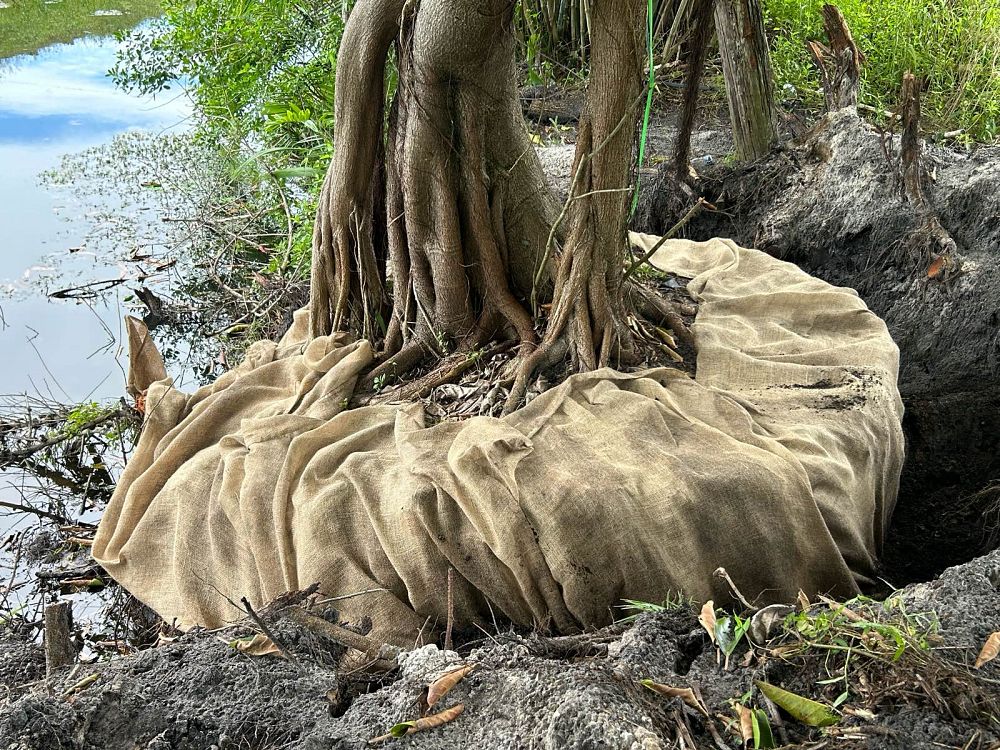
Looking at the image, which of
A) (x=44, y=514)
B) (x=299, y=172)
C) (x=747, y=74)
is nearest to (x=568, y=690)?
(x=44, y=514)

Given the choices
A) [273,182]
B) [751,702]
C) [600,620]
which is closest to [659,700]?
[751,702]

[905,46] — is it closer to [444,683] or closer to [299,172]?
[299,172]

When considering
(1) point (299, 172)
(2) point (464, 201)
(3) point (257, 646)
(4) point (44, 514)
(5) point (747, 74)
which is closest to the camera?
(3) point (257, 646)

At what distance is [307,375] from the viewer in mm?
2797

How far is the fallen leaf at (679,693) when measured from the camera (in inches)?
57.1

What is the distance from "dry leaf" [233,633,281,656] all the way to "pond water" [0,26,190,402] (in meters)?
2.45

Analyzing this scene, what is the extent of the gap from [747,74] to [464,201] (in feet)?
6.40

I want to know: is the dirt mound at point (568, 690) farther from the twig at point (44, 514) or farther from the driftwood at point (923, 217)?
the driftwood at point (923, 217)

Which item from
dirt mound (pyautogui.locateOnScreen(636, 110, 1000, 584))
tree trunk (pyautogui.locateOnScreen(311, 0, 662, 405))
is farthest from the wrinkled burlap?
dirt mound (pyautogui.locateOnScreen(636, 110, 1000, 584))

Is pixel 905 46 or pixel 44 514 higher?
pixel 905 46

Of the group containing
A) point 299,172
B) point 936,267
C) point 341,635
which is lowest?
point 341,635

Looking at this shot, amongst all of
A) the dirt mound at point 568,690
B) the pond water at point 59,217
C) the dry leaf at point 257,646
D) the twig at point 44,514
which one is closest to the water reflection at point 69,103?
the pond water at point 59,217

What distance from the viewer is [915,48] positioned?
5.43m

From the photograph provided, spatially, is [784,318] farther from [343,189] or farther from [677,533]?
[343,189]
